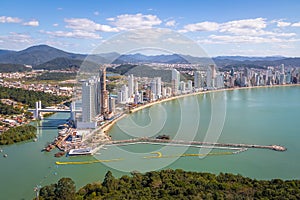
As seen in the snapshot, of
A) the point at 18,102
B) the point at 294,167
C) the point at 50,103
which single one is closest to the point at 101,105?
the point at 50,103

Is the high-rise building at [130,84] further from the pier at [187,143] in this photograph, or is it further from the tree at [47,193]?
the tree at [47,193]

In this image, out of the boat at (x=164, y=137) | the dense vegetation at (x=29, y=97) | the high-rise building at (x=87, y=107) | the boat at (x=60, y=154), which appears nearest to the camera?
the boat at (x=60, y=154)

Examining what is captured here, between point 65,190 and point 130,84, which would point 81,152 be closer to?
point 65,190

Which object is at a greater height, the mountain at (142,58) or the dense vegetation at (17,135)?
the mountain at (142,58)

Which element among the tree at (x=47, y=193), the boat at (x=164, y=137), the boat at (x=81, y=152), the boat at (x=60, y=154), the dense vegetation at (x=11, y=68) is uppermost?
the dense vegetation at (x=11, y=68)

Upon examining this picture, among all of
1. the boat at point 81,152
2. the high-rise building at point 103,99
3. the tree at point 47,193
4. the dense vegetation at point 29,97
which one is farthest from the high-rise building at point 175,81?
the tree at point 47,193

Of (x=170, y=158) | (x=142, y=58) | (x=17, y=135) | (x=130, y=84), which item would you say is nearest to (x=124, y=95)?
(x=130, y=84)
